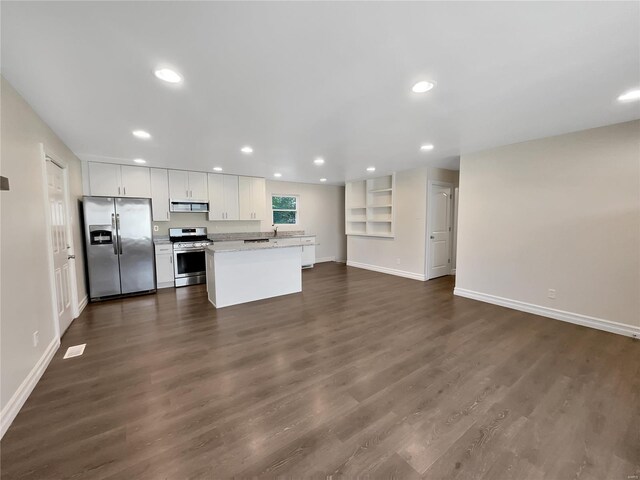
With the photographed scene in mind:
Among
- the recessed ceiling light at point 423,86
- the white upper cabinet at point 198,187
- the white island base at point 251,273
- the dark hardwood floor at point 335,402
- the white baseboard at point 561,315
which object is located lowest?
the dark hardwood floor at point 335,402

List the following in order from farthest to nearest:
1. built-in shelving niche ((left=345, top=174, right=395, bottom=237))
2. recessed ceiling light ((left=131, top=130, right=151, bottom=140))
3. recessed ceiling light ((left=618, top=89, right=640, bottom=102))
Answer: built-in shelving niche ((left=345, top=174, right=395, bottom=237)), recessed ceiling light ((left=131, top=130, right=151, bottom=140)), recessed ceiling light ((left=618, top=89, right=640, bottom=102))

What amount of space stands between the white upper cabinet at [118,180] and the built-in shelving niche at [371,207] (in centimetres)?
475

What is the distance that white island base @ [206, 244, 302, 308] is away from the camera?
4094 mm

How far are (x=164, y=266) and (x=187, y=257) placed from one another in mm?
430

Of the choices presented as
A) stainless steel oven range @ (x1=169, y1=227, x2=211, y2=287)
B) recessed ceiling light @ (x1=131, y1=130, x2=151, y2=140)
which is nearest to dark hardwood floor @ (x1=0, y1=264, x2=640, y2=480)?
stainless steel oven range @ (x1=169, y1=227, x2=211, y2=287)

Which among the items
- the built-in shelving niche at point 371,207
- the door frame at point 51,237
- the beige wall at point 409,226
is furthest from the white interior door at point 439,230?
the door frame at point 51,237

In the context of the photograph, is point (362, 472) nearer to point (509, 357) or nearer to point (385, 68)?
point (509, 357)

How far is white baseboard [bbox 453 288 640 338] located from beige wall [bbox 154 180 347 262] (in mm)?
4338

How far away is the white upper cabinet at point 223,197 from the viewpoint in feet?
19.5

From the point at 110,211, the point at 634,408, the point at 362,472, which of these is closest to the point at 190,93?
the point at 362,472

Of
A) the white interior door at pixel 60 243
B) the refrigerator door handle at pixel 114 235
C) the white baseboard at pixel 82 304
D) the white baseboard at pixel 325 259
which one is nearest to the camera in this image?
the white interior door at pixel 60 243

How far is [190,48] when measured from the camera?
1.64 meters

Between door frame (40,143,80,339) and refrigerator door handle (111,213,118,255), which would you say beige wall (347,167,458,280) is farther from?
door frame (40,143,80,339)

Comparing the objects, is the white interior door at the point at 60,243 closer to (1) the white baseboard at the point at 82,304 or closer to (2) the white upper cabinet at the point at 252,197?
(1) the white baseboard at the point at 82,304
